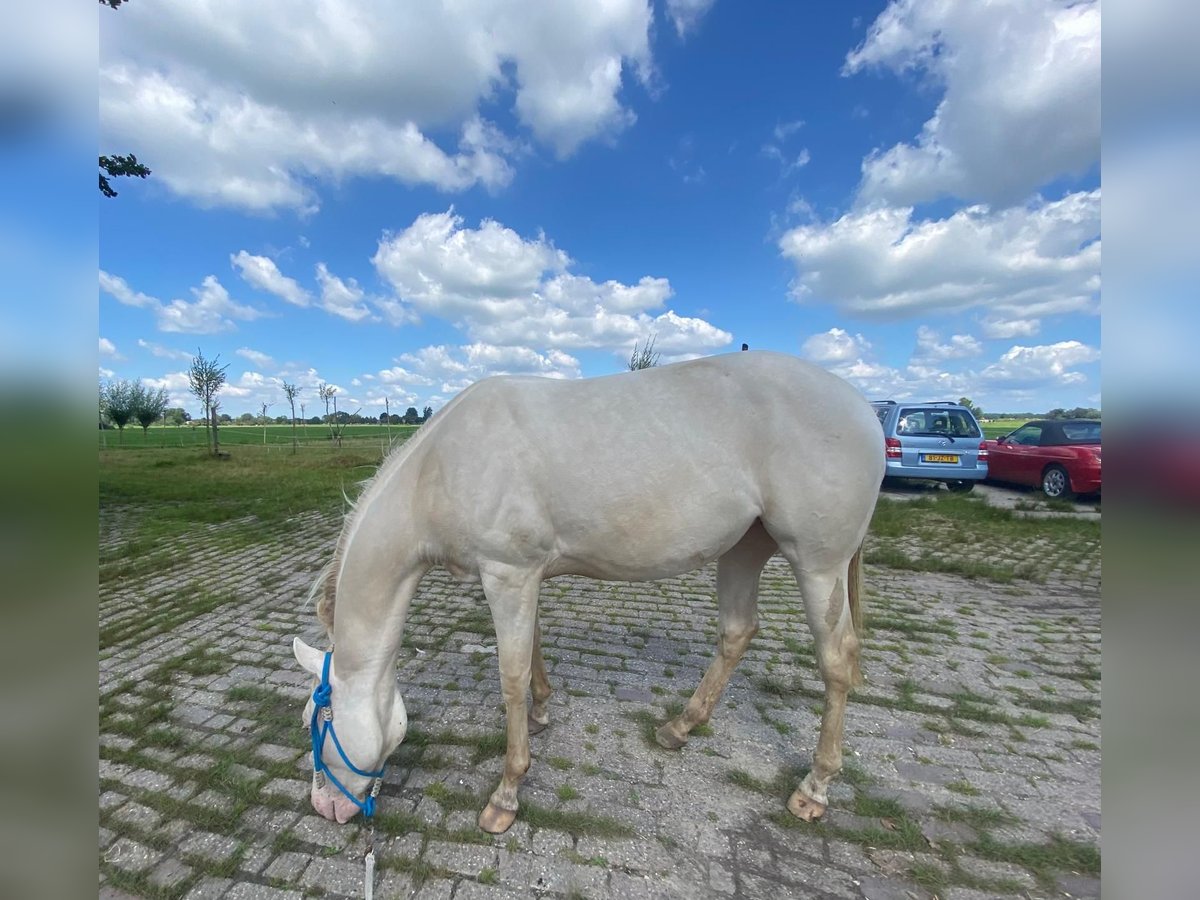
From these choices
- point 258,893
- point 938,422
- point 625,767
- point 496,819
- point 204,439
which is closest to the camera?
point 258,893

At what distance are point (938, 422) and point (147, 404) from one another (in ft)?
131

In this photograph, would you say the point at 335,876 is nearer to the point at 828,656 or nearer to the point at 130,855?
the point at 130,855

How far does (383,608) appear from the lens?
2.50 meters

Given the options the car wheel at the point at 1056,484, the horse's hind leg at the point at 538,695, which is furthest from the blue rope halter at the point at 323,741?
the car wheel at the point at 1056,484

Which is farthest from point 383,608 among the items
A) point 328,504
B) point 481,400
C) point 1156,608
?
point 328,504

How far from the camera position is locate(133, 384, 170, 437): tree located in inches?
1133

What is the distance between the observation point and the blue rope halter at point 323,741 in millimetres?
2361

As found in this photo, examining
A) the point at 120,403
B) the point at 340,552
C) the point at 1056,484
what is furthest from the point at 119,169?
the point at 120,403

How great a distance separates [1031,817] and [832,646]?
121cm

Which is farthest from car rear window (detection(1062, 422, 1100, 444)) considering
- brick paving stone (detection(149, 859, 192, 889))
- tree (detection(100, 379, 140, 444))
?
tree (detection(100, 379, 140, 444))

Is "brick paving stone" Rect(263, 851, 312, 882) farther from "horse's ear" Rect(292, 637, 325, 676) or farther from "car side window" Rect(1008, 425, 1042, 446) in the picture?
"car side window" Rect(1008, 425, 1042, 446)

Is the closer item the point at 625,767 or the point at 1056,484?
the point at 625,767

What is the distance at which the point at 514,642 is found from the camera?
2.55 metres

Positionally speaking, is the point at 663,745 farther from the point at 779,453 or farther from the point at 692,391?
the point at 692,391
